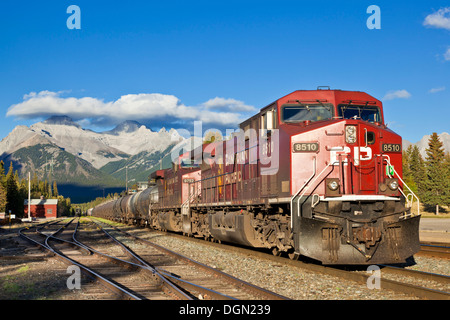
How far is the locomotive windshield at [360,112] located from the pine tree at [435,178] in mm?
65207

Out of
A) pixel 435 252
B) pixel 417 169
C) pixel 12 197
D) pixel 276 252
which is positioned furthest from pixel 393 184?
pixel 12 197

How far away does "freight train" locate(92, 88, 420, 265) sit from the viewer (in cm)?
1106

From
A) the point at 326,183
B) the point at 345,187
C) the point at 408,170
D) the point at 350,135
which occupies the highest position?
the point at 408,170

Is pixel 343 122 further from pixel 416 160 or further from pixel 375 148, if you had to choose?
pixel 416 160

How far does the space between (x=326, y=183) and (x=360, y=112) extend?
2666mm

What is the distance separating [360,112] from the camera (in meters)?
12.9

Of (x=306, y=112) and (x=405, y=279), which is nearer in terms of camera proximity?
(x=405, y=279)

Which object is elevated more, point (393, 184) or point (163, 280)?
point (393, 184)

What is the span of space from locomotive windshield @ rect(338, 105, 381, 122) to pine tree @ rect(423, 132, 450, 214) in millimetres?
65207

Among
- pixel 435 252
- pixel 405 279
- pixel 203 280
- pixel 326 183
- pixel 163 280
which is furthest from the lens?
pixel 435 252

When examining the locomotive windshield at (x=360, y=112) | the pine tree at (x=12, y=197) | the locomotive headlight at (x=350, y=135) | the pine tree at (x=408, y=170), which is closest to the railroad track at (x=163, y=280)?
the locomotive headlight at (x=350, y=135)

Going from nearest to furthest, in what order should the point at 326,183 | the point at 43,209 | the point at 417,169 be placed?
the point at 326,183, the point at 417,169, the point at 43,209

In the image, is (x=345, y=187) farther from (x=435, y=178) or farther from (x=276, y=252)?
(x=435, y=178)

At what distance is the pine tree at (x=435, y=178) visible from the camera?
7331 cm
